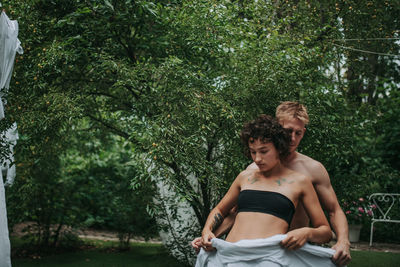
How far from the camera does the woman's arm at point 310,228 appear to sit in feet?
6.74

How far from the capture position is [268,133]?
86.3 inches

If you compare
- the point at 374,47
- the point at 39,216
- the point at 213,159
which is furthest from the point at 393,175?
the point at 39,216

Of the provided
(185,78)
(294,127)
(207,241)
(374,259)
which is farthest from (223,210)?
(374,259)

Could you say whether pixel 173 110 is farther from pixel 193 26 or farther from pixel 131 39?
pixel 131 39

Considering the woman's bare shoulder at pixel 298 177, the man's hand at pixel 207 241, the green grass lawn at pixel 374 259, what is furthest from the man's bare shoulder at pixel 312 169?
the green grass lawn at pixel 374 259

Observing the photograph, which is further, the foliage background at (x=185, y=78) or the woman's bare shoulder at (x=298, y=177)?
the foliage background at (x=185, y=78)

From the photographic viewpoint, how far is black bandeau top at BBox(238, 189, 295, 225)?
7.13ft

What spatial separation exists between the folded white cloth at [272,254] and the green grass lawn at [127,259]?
11.1 ft

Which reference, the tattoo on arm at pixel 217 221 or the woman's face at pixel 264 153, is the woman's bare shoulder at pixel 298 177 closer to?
the woman's face at pixel 264 153

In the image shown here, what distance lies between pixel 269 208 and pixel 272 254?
23 centimetres

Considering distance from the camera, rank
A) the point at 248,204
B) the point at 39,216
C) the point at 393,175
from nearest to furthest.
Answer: the point at 248,204 → the point at 39,216 → the point at 393,175

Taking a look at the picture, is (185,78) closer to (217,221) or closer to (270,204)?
(217,221)

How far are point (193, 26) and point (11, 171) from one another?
2932 mm

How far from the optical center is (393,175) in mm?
8117
